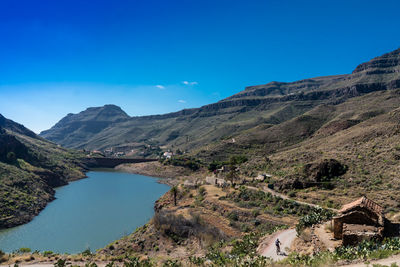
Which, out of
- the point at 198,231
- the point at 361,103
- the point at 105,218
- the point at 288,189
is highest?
the point at 361,103

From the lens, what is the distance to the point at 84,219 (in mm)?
46094

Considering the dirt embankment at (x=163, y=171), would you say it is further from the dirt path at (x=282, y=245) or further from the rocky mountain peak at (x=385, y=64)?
the rocky mountain peak at (x=385, y=64)

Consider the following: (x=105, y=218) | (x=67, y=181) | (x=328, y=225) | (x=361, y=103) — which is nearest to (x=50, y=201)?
(x=105, y=218)

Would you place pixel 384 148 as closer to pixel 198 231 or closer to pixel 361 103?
pixel 198 231

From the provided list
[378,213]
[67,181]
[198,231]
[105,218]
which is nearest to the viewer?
[378,213]

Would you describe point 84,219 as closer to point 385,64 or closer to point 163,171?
point 163,171

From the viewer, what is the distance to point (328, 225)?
17641 mm

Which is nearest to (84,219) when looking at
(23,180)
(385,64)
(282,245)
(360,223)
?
(23,180)

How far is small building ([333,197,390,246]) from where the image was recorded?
43.8ft

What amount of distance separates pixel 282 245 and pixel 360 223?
5867mm

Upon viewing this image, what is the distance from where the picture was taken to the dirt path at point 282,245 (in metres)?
16.6

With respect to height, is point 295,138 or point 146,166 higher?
point 295,138

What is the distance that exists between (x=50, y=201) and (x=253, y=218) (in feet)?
166

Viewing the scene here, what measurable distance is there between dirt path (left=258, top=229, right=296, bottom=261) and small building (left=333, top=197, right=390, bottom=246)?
3.61 metres
